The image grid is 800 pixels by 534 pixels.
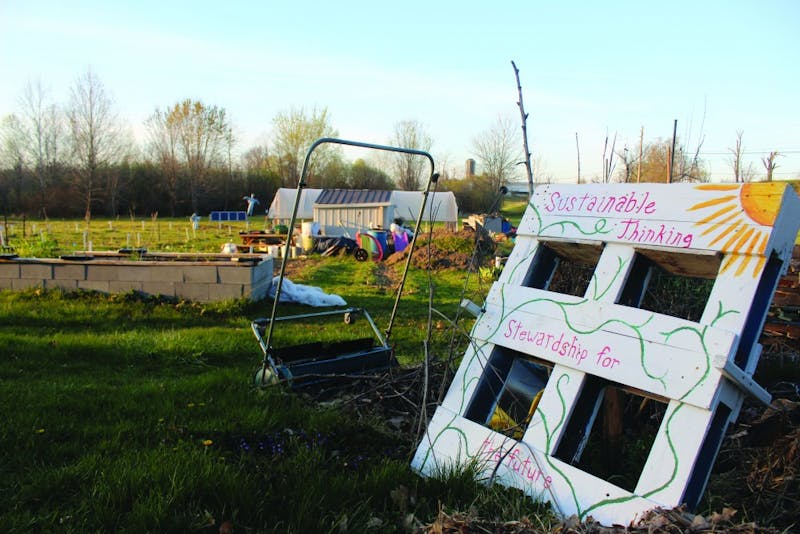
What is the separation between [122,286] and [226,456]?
6.97m

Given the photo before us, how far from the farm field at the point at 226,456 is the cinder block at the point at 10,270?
3.52 metres

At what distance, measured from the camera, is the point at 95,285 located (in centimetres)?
898

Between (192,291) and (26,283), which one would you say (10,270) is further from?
(192,291)

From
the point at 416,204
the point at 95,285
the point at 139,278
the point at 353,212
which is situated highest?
the point at 416,204

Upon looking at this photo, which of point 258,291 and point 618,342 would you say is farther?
point 258,291

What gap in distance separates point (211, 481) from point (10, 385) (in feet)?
9.57

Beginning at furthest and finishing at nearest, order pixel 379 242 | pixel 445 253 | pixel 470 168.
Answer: pixel 470 168, pixel 445 253, pixel 379 242

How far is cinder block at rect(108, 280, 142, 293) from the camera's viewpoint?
8.99 metres

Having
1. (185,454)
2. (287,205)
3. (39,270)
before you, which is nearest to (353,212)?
(287,205)

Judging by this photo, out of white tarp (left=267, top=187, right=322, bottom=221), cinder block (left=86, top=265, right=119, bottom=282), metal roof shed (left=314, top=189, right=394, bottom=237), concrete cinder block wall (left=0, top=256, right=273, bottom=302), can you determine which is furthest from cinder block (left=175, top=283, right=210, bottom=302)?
white tarp (left=267, top=187, right=322, bottom=221)

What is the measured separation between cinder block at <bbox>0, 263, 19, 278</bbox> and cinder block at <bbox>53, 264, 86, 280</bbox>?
642mm

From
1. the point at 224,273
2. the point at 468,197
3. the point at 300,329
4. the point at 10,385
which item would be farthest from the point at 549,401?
the point at 468,197

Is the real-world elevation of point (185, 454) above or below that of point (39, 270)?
above

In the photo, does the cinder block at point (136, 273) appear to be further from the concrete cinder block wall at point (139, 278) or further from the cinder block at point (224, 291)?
the cinder block at point (224, 291)
